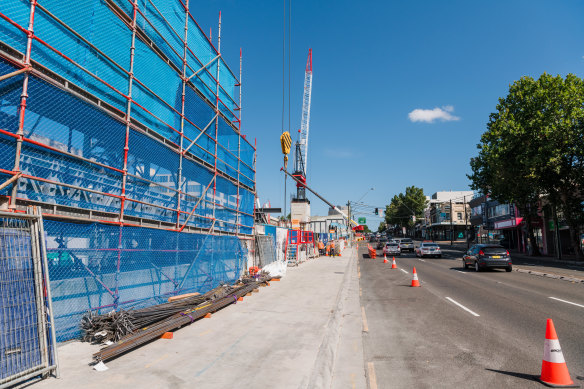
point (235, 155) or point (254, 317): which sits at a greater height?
point (235, 155)

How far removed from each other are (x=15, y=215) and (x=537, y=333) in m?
9.07

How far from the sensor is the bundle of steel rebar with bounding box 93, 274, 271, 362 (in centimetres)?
550

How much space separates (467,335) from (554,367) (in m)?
2.62

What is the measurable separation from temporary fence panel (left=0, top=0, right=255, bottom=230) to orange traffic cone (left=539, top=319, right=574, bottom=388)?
26.7ft

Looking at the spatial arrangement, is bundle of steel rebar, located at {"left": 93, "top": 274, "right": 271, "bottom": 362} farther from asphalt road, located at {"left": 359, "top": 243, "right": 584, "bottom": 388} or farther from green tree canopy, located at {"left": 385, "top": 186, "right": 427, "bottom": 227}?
green tree canopy, located at {"left": 385, "top": 186, "right": 427, "bottom": 227}

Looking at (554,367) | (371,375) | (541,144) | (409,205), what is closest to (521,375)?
(554,367)

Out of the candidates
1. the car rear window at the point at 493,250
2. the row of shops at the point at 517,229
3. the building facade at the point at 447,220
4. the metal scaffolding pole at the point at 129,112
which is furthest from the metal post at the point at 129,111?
the building facade at the point at 447,220

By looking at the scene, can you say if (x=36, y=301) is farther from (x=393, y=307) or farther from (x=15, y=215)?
(x=393, y=307)

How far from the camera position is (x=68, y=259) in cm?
642

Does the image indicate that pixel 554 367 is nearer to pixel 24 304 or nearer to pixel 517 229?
pixel 24 304

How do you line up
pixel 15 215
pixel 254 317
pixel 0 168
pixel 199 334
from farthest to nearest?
1. pixel 254 317
2. pixel 199 334
3. pixel 0 168
4. pixel 15 215

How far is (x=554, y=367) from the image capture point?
462 cm

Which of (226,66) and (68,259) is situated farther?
(226,66)

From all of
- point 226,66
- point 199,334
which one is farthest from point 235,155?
point 199,334
